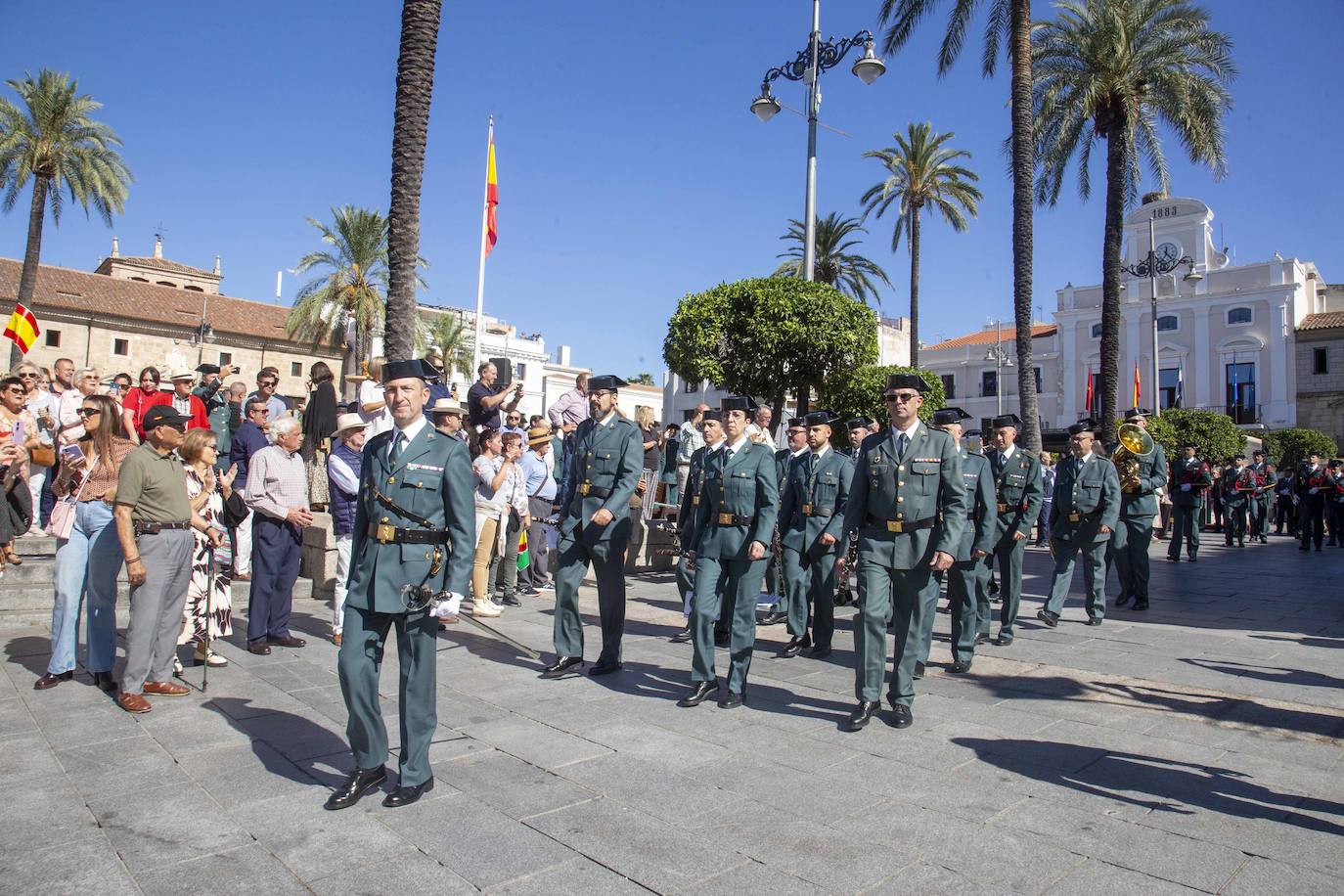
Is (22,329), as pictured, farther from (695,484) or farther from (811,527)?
(811,527)

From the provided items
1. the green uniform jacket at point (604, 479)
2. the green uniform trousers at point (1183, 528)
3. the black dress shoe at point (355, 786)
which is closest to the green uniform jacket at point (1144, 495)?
the green uniform trousers at point (1183, 528)

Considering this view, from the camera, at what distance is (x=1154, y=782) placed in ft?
15.1

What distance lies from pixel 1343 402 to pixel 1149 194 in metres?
15.4

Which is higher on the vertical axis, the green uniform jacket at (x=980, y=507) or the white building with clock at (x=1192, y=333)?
the white building with clock at (x=1192, y=333)

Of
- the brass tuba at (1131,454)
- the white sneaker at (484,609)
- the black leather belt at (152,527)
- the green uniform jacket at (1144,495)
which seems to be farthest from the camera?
the brass tuba at (1131,454)

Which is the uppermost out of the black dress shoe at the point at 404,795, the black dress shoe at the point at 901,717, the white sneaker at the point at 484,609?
the white sneaker at the point at 484,609

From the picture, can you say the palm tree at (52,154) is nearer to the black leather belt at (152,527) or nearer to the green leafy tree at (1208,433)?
the black leather belt at (152,527)

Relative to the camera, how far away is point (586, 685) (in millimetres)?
6531

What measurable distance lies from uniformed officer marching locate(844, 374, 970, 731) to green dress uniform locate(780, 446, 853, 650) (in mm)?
1775

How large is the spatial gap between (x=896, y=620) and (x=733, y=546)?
49.5 inches

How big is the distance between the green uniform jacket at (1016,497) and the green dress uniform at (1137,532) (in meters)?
2.46

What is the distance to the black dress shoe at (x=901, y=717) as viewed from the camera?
5582 mm

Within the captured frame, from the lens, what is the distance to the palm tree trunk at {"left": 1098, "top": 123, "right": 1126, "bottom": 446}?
68.9 feet

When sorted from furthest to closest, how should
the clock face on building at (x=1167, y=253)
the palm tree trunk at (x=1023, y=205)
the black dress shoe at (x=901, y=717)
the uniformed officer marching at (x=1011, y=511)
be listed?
the clock face on building at (x=1167, y=253), the palm tree trunk at (x=1023, y=205), the uniformed officer marching at (x=1011, y=511), the black dress shoe at (x=901, y=717)
